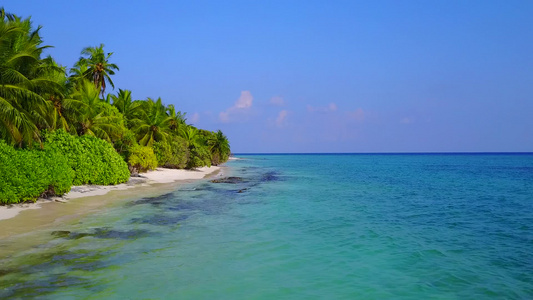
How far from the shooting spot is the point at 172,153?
44906mm

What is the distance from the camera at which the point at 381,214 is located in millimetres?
18688

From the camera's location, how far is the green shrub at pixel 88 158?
70.8 feet

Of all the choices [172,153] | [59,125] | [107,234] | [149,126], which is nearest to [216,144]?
[172,153]

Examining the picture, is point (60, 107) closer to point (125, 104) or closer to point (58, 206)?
point (58, 206)

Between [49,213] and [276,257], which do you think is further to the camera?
[49,213]

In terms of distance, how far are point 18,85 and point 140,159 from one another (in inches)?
721

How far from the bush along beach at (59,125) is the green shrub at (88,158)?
0.05 metres

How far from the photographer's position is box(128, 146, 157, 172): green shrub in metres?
33.1

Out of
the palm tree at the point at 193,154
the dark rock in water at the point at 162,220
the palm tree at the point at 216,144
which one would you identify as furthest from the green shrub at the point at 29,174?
the palm tree at the point at 216,144

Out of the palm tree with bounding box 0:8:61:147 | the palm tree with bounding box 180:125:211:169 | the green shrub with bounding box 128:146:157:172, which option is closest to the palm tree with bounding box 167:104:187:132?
the palm tree with bounding box 180:125:211:169

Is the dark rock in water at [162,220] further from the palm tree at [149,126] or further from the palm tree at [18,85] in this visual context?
the palm tree at [149,126]

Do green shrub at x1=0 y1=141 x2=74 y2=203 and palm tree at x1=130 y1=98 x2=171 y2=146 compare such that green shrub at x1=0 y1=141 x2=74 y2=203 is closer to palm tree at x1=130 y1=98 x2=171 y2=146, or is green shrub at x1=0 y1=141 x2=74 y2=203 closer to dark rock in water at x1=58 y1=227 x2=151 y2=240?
dark rock in water at x1=58 y1=227 x2=151 y2=240

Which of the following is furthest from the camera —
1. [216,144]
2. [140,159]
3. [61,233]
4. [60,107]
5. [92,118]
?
[216,144]

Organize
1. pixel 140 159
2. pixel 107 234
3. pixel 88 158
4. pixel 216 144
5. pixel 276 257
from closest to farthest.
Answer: pixel 276 257 → pixel 107 234 → pixel 88 158 → pixel 140 159 → pixel 216 144
